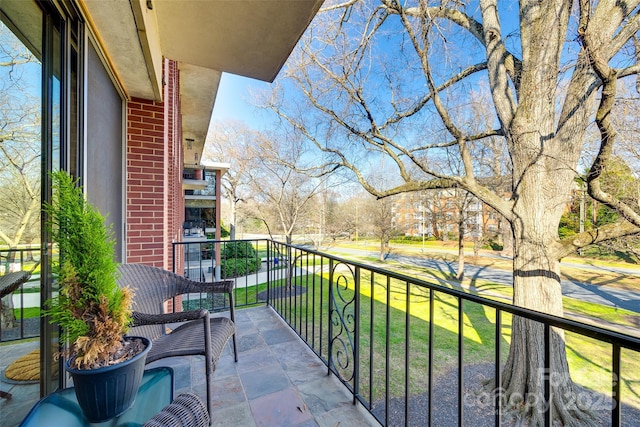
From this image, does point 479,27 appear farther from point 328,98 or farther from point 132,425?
point 132,425

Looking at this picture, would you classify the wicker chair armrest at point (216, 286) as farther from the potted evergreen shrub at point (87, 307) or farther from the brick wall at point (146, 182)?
the potted evergreen shrub at point (87, 307)

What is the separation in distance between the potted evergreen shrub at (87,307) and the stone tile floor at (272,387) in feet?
1.33

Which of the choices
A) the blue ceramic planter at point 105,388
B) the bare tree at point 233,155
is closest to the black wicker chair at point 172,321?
the blue ceramic planter at point 105,388

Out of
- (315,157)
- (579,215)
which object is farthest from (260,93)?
Result: (579,215)

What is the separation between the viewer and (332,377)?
6.81ft

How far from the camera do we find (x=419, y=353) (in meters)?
5.32

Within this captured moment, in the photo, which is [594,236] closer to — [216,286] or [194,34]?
[216,286]

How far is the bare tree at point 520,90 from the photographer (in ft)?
9.91

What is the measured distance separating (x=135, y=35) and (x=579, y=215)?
601 centimetres

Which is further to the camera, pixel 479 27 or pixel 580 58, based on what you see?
pixel 479 27

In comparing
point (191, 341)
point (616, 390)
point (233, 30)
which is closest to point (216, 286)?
point (191, 341)

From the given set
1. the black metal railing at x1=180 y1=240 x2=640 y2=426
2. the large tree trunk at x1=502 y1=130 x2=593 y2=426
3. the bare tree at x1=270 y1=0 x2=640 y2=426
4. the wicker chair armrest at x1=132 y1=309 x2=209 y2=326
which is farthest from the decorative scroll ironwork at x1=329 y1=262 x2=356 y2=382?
the large tree trunk at x1=502 y1=130 x2=593 y2=426

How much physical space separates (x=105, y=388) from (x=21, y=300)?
46 cm

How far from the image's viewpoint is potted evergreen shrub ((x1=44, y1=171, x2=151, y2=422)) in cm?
89
